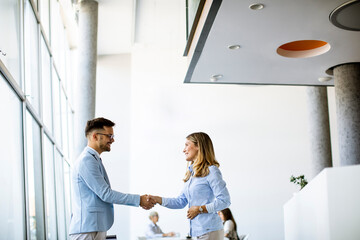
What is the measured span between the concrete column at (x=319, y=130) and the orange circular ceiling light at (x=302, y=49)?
4241 mm

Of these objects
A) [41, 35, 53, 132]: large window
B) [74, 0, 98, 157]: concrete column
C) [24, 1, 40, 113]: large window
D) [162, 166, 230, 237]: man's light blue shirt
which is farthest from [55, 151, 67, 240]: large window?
[162, 166, 230, 237]: man's light blue shirt

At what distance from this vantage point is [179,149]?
537 inches

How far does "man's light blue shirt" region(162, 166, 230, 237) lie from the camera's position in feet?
12.8

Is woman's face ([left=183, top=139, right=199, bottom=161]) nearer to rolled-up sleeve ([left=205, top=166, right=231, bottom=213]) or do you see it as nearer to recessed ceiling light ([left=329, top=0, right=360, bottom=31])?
rolled-up sleeve ([left=205, top=166, right=231, bottom=213])

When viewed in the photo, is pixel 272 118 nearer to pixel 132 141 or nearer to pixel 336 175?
pixel 132 141

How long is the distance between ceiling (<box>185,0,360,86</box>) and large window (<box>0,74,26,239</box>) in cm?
257

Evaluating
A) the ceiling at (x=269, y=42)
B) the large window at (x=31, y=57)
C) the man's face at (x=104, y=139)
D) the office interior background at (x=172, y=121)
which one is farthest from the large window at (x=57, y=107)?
the man's face at (x=104, y=139)

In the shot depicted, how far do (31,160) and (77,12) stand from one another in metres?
7.30

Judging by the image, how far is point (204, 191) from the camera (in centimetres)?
405

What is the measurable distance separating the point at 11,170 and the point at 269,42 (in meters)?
4.09

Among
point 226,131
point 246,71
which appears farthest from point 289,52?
point 226,131

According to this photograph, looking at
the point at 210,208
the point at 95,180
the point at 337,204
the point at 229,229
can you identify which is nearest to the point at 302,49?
the point at 229,229

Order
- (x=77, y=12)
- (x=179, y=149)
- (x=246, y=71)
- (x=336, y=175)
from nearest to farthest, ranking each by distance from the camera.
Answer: (x=336, y=175) < (x=246, y=71) < (x=77, y=12) < (x=179, y=149)

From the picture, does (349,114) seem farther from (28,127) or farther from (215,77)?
(28,127)
